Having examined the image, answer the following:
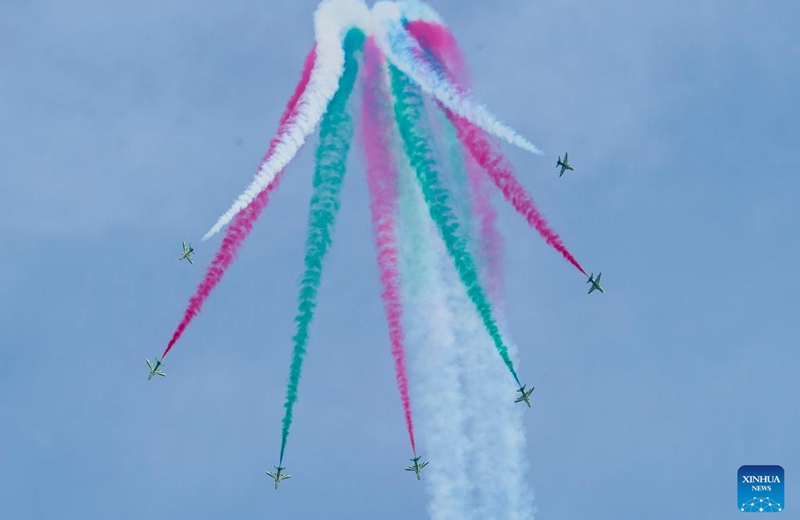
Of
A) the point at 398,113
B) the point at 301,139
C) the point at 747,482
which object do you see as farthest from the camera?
the point at 747,482

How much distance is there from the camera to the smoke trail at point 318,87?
6072cm

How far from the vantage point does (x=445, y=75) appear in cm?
6450

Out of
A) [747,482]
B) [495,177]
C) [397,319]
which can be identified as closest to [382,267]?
[397,319]

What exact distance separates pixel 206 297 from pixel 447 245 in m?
11.7

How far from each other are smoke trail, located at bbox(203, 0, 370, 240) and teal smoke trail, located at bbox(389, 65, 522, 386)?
116 inches

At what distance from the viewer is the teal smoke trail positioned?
6438cm

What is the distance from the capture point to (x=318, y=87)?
62750mm

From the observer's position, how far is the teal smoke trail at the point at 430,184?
64375mm

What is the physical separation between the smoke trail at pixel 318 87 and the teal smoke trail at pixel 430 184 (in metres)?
2.96

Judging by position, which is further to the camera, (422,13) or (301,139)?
(422,13)

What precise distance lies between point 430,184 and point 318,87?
7.03m

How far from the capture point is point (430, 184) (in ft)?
211

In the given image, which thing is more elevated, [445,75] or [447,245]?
[445,75]

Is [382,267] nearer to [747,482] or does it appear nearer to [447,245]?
[447,245]
